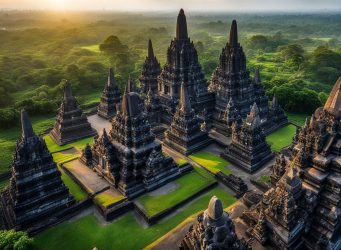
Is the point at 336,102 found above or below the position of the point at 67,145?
above

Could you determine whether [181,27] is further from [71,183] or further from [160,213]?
[160,213]

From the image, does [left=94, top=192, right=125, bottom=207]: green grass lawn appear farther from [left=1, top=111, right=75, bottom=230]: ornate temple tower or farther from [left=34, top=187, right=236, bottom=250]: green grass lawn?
[left=1, top=111, right=75, bottom=230]: ornate temple tower

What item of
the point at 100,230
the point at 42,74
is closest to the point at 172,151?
the point at 100,230

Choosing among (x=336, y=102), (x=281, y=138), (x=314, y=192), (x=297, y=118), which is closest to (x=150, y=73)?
(x=281, y=138)

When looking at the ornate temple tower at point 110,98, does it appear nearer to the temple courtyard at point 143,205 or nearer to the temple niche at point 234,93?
the temple courtyard at point 143,205

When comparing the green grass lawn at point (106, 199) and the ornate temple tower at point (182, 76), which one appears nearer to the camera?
the green grass lawn at point (106, 199)

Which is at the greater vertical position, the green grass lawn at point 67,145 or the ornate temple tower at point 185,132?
the ornate temple tower at point 185,132

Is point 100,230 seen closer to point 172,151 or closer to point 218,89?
point 172,151

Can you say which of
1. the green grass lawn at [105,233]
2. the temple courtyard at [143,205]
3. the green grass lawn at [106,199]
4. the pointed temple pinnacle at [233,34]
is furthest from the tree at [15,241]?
the pointed temple pinnacle at [233,34]
